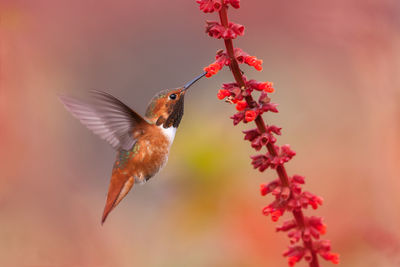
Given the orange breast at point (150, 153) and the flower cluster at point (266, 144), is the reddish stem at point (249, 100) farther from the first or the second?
the orange breast at point (150, 153)

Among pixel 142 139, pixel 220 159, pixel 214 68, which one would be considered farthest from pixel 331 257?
pixel 220 159

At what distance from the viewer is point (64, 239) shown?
4648 mm

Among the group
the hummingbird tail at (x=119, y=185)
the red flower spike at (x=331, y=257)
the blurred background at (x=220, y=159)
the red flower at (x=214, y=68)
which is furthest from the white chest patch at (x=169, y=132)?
the red flower spike at (x=331, y=257)

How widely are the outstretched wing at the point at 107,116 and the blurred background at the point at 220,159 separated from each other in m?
0.99

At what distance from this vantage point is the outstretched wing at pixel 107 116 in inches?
137

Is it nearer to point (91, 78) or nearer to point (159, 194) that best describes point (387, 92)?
point (159, 194)

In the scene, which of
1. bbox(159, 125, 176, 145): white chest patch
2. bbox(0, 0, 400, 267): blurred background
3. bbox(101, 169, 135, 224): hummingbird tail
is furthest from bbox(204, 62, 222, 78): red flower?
bbox(101, 169, 135, 224): hummingbird tail

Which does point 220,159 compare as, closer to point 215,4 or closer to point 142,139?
point 142,139

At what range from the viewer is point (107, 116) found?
368cm

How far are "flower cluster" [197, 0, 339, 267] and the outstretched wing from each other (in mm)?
1256

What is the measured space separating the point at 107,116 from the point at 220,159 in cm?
148

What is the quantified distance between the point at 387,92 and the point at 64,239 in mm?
2923

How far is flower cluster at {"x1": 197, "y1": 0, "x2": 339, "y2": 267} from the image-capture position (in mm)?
2281

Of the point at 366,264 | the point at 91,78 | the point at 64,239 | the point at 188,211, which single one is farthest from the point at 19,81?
the point at 366,264
